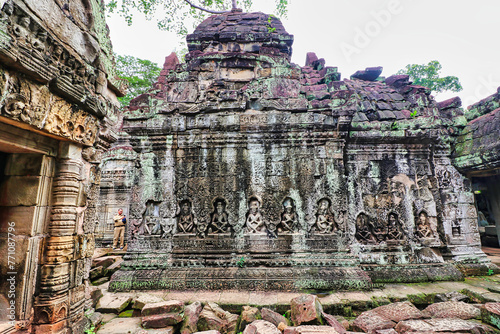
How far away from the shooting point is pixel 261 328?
9.34 feet

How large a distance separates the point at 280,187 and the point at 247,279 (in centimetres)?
188

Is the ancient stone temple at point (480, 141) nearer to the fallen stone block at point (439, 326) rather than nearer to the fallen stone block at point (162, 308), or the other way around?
the fallen stone block at point (439, 326)

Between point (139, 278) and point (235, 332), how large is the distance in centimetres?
228

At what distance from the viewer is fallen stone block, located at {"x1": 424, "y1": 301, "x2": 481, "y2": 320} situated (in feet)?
11.1

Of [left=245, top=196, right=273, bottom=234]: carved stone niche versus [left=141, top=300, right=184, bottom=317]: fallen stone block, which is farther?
[left=245, top=196, right=273, bottom=234]: carved stone niche

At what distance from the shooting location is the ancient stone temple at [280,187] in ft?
15.0

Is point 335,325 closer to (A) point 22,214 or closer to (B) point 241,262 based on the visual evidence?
(B) point 241,262

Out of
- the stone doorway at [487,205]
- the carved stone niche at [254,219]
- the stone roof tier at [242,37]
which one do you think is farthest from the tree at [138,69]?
the stone doorway at [487,205]

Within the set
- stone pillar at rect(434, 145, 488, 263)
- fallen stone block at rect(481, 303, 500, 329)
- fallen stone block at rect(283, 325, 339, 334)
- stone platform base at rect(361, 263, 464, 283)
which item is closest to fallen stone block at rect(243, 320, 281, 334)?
fallen stone block at rect(283, 325, 339, 334)

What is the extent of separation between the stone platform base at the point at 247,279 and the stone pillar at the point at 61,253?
6.31ft

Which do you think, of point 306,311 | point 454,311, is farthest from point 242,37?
point 454,311

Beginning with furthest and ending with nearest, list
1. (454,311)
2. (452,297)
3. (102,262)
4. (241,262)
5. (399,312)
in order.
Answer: (102,262) < (241,262) < (452,297) < (454,311) < (399,312)

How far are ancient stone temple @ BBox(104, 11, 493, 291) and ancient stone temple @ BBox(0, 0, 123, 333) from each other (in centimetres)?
219

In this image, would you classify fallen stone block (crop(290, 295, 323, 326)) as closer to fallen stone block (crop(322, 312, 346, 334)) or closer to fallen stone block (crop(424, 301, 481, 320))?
fallen stone block (crop(322, 312, 346, 334))
